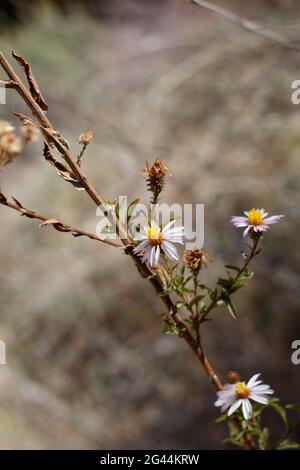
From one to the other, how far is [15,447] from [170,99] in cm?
Result: 155

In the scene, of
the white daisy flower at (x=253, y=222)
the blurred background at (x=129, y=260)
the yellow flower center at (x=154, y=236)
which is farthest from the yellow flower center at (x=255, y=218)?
the blurred background at (x=129, y=260)

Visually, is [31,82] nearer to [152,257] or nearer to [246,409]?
[152,257]

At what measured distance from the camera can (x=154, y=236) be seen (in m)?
0.50

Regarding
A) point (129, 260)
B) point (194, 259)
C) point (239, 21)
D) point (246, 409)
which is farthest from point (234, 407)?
point (129, 260)

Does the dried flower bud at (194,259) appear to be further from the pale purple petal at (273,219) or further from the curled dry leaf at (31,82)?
the curled dry leaf at (31,82)

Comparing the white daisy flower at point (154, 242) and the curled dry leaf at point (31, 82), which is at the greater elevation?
the curled dry leaf at point (31, 82)

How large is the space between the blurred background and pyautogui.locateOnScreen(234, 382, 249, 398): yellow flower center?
2.86ft

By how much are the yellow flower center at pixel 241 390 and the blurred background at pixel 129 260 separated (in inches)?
34.3

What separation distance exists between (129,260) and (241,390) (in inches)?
49.9

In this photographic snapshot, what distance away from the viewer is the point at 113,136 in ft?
7.51

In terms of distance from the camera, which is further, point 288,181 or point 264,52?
point 264,52

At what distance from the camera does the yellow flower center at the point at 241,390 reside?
21.4 inches
